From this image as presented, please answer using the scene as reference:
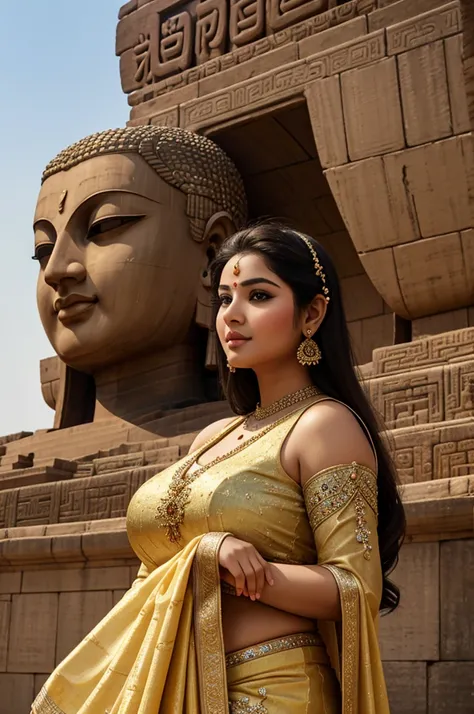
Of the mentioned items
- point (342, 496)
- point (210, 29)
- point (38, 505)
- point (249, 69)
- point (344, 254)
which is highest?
point (210, 29)

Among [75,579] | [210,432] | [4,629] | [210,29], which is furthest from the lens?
[210,29]

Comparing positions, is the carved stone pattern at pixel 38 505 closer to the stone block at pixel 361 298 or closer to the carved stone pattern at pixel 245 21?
the stone block at pixel 361 298

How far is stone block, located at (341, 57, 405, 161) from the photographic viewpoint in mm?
7285

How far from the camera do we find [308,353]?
120 inches

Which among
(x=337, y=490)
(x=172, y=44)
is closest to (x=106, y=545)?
(x=337, y=490)

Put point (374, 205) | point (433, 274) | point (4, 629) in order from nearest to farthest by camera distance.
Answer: point (4, 629) → point (433, 274) → point (374, 205)

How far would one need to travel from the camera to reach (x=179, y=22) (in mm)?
9383

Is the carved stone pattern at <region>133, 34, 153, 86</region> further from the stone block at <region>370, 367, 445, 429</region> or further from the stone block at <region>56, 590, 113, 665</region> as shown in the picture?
the stone block at <region>56, 590, 113, 665</region>

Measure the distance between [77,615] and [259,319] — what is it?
12.6 ft

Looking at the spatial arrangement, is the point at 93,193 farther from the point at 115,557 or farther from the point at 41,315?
the point at 115,557

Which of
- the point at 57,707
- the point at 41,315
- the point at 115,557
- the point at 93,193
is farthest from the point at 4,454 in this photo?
the point at 57,707

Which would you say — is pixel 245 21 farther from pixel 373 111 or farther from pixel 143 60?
pixel 373 111

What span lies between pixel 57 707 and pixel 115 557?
11.3 ft

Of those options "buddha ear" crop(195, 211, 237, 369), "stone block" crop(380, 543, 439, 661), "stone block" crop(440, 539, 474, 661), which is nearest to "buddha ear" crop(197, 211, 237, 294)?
"buddha ear" crop(195, 211, 237, 369)
